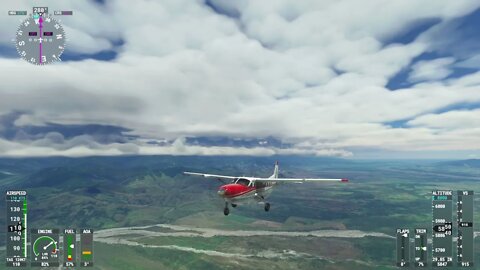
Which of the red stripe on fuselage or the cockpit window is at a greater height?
the cockpit window

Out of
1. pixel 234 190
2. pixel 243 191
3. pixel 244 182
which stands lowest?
pixel 243 191

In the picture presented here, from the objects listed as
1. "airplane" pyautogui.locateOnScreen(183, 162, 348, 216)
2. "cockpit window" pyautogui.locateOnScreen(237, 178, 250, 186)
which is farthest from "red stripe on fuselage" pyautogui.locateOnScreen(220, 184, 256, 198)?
"cockpit window" pyautogui.locateOnScreen(237, 178, 250, 186)

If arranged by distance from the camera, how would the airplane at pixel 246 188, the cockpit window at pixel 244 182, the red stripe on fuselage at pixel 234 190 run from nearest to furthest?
the red stripe on fuselage at pixel 234 190
the airplane at pixel 246 188
the cockpit window at pixel 244 182

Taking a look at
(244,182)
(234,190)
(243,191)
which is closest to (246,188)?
(243,191)

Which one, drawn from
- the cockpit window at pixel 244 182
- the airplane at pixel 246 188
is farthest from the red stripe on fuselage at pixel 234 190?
the cockpit window at pixel 244 182

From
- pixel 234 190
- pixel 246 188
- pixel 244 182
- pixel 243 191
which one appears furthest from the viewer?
pixel 244 182

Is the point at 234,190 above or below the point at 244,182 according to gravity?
below

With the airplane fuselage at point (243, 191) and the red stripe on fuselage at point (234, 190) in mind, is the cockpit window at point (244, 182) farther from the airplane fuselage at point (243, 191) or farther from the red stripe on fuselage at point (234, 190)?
the red stripe on fuselage at point (234, 190)

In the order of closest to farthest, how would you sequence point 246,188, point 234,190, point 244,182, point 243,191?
point 234,190, point 243,191, point 246,188, point 244,182

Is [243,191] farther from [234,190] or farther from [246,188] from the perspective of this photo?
[234,190]

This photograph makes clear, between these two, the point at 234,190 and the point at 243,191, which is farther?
the point at 243,191

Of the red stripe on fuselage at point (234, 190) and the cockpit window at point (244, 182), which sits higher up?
the cockpit window at point (244, 182)

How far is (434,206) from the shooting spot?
5366 cm

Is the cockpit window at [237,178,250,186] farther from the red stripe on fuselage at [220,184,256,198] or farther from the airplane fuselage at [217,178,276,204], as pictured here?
the red stripe on fuselage at [220,184,256,198]
